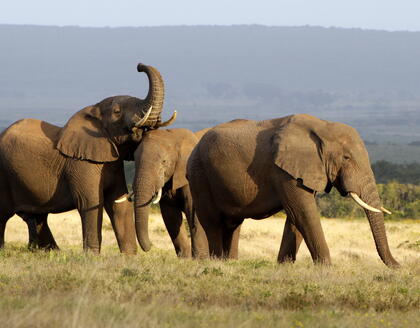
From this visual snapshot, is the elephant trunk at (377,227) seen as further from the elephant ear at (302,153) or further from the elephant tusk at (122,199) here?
the elephant tusk at (122,199)

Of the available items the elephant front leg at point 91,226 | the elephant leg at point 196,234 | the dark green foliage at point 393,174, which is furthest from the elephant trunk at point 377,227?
the dark green foliage at point 393,174

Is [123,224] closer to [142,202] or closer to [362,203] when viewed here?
[142,202]

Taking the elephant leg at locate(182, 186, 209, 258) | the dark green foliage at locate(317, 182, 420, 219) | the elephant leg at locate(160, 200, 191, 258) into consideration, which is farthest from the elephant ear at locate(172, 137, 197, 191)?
the dark green foliage at locate(317, 182, 420, 219)

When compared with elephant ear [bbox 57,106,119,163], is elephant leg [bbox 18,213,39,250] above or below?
below

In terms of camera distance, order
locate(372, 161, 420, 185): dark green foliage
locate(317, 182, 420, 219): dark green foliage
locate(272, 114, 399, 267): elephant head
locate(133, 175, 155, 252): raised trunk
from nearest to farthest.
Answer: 1. locate(272, 114, 399, 267): elephant head
2. locate(133, 175, 155, 252): raised trunk
3. locate(317, 182, 420, 219): dark green foliage
4. locate(372, 161, 420, 185): dark green foliage

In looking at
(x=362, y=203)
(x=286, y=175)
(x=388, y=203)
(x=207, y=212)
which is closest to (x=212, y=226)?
(x=207, y=212)

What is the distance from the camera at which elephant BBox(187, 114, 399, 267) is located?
568 inches

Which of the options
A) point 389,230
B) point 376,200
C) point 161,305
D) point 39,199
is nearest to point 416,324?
point 161,305

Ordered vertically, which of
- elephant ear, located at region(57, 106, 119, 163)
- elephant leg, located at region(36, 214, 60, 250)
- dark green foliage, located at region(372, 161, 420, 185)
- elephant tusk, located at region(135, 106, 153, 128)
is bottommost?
dark green foliage, located at region(372, 161, 420, 185)

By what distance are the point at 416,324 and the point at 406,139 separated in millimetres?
192192

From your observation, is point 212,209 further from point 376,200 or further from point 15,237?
point 15,237

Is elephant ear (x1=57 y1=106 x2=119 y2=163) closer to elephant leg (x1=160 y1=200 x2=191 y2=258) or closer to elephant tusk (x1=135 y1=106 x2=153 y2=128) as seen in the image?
elephant tusk (x1=135 y1=106 x2=153 y2=128)

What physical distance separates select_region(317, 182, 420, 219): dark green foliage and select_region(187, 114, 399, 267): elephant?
17.6 metres

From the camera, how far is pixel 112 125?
54.1 ft
